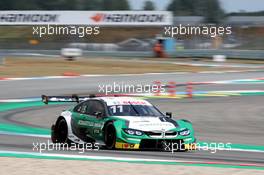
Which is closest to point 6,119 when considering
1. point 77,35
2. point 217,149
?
point 217,149

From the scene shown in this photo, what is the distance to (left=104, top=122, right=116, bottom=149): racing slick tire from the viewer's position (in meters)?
12.2

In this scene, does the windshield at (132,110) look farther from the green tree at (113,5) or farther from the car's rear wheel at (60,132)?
the green tree at (113,5)

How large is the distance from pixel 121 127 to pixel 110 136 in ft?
1.02

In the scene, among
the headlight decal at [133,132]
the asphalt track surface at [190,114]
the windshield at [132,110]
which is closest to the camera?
the asphalt track surface at [190,114]

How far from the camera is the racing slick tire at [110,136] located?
40.0 ft

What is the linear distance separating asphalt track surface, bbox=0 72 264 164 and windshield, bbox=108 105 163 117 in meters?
1.07

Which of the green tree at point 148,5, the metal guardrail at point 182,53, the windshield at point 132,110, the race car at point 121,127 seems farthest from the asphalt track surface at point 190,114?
the green tree at point 148,5

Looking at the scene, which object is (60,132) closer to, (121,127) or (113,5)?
(121,127)

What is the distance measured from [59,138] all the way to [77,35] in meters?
55.7

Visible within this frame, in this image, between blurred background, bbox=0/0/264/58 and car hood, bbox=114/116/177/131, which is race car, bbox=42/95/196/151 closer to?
car hood, bbox=114/116/177/131

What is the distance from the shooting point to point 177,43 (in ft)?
195

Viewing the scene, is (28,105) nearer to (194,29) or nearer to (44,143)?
(44,143)

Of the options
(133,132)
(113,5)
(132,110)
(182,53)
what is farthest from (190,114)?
(113,5)

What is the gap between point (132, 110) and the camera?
1299 cm
